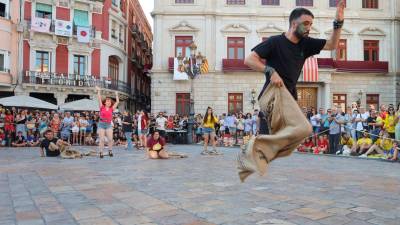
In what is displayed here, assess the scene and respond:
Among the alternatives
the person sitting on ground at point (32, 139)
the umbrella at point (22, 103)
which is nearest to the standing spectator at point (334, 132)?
the person sitting on ground at point (32, 139)

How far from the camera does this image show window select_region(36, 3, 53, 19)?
34.7 meters

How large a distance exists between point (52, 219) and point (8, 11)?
105ft

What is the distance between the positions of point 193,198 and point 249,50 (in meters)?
28.6

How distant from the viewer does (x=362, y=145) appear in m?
14.7

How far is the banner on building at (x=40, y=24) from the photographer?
3344 cm

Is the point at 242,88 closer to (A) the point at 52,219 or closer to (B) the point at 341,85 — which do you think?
(B) the point at 341,85

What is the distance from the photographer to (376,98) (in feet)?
111

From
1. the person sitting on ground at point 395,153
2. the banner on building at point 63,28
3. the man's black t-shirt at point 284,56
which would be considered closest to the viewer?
the man's black t-shirt at point 284,56

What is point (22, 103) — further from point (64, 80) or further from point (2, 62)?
point (64, 80)

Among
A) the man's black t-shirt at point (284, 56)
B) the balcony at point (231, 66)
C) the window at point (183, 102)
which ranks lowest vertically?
the man's black t-shirt at point (284, 56)

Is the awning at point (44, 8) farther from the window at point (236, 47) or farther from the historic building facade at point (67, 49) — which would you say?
the window at point (236, 47)

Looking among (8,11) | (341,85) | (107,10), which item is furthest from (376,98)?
(8,11)

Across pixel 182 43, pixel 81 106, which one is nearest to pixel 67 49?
pixel 182 43

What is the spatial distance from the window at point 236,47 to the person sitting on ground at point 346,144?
18582mm
